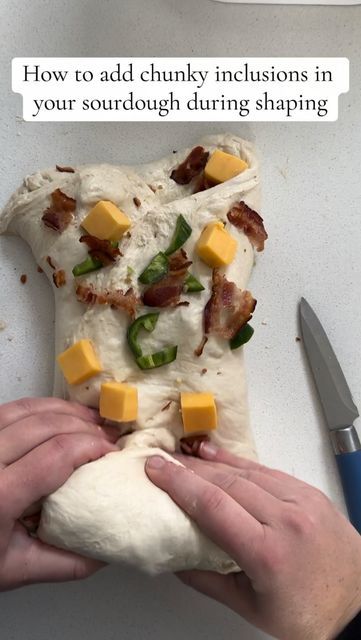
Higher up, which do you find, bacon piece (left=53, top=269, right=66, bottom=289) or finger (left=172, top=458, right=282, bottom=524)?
bacon piece (left=53, top=269, right=66, bottom=289)

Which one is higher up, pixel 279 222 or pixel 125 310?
pixel 279 222

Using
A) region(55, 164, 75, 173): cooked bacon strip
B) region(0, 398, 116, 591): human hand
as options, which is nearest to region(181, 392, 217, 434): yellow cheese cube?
region(0, 398, 116, 591): human hand

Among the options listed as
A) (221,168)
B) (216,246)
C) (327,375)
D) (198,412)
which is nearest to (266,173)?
(221,168)

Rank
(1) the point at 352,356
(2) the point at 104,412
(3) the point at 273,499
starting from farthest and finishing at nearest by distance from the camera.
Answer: (1) the point at 352,356 < (2) the point at 104,412 < (3) the point at 273,499

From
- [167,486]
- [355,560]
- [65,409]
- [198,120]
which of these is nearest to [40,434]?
[65,409]

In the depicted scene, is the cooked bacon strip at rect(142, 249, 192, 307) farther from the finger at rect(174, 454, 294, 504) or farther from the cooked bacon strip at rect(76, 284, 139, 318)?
the finger at rect(174, 454, 294, 504)

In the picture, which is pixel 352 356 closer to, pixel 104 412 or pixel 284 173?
pixel 284 173
